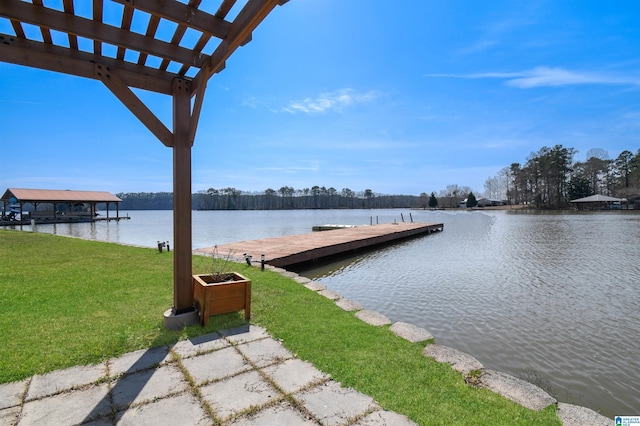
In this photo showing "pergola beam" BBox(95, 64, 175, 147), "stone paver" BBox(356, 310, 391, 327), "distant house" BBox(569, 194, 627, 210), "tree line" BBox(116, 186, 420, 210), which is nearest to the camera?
"pergola beam" BBox(95, 64, 175, 147)

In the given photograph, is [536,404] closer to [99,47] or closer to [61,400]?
[61,400]

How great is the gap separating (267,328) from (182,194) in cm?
153

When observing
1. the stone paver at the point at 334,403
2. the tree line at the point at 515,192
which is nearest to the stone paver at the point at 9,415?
the stone paver at the point at 334,403

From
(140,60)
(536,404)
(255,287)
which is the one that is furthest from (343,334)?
(140,60)

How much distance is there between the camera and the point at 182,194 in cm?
301

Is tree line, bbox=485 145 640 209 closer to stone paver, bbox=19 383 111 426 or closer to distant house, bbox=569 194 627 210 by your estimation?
distant house, bbox=569 194 627 210

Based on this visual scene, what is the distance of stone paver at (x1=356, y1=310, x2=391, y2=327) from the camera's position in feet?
11.0

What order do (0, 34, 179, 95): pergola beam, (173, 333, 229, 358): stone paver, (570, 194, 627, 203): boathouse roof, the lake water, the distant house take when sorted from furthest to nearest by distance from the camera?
the distant house < (570, 194, 627, 203): boathouse roof < the lake water < (173, 333, 229, 358): stone paver < (0, 34, 179, 95): pergola beam

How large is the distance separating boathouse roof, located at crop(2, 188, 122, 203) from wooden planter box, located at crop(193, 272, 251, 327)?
31.8 m

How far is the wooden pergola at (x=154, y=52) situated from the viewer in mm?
2164

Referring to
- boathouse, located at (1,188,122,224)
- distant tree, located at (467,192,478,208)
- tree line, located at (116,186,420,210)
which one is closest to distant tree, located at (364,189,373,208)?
tree line, located at (116,186,420,210)

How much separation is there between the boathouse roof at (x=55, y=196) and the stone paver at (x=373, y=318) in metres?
32.8

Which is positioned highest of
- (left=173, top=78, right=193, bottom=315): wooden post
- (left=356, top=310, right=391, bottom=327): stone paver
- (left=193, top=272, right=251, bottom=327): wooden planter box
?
(left=173, top=78, right=193, bottom=315): wooden post

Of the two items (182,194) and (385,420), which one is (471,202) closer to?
(182,194)
